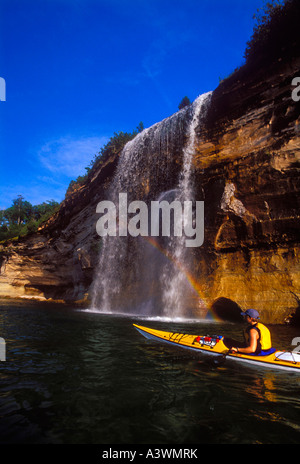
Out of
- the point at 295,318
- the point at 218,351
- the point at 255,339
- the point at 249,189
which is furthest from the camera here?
the point at 249,189

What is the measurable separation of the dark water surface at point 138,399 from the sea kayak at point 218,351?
198 millimetres

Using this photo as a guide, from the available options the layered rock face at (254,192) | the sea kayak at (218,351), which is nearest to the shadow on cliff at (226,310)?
the layered rock face at (254,192)

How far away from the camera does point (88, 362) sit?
5.71 metres

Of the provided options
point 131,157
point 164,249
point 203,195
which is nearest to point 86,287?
point 164,249

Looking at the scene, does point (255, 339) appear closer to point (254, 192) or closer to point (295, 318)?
point (295, 318)

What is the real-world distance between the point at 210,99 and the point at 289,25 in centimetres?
533

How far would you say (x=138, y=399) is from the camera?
3.94m

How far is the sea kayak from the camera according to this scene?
219 inches

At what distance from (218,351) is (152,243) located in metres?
13.5

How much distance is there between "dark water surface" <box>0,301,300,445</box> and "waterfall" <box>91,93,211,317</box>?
404 inches

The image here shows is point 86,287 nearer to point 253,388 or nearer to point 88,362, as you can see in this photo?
point 88,362

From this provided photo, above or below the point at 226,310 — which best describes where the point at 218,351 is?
above

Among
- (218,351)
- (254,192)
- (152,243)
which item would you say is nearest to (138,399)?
(218,351)

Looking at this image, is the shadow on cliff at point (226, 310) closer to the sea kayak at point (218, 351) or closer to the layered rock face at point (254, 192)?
the layered rock face at point (254, 192)
